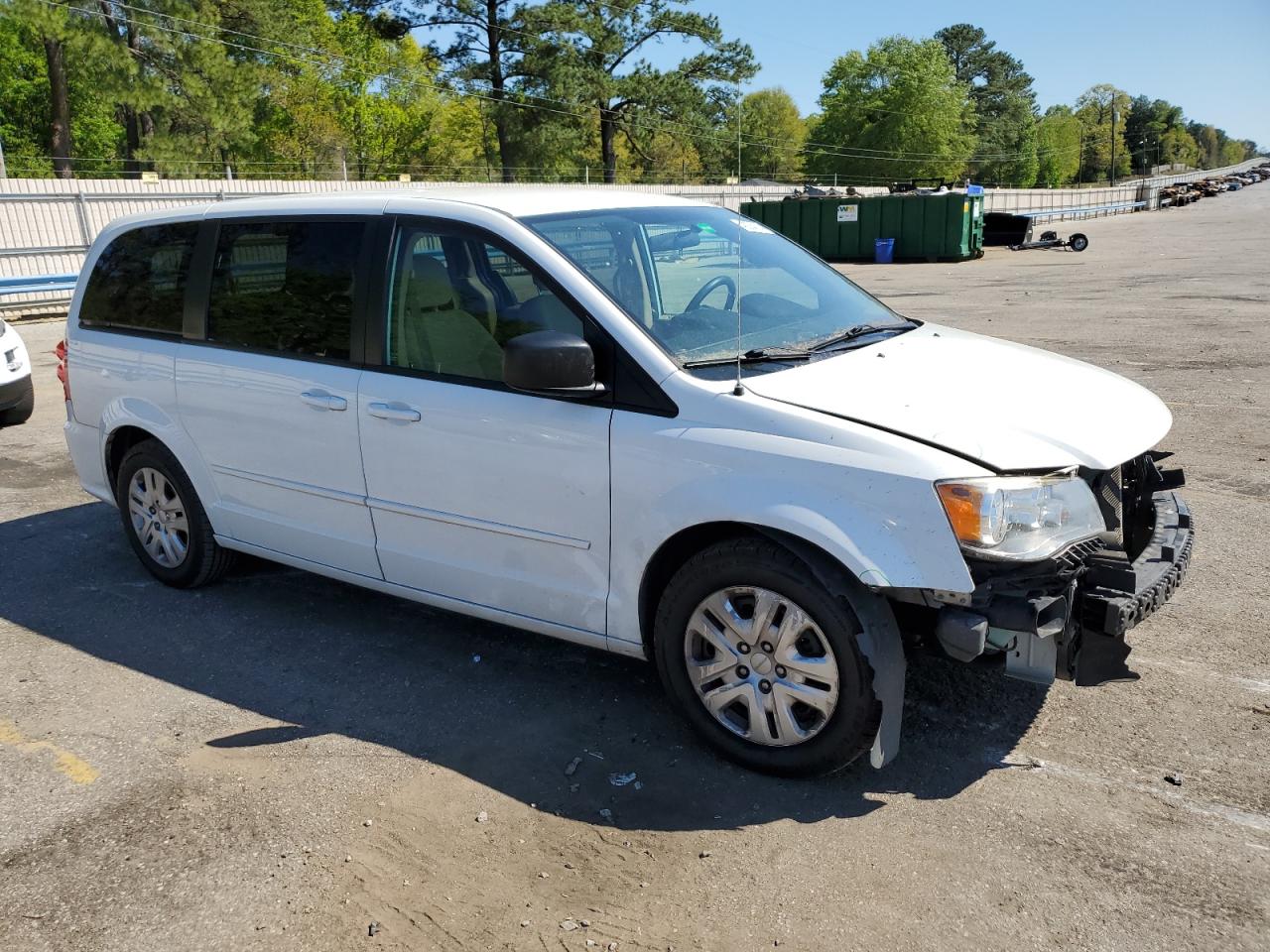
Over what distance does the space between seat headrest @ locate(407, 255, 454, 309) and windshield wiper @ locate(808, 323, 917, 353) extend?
4.62ft

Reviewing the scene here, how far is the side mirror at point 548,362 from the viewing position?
134 inches

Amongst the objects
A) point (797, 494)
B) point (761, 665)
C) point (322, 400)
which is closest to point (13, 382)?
point (322, 400)

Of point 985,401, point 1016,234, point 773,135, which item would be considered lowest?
point 985,401

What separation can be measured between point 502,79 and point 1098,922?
5096cm

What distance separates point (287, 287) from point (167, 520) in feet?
4.98

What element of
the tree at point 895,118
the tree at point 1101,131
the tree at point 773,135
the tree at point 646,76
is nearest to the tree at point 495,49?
the tree at point 646,76

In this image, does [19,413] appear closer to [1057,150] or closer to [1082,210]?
[1082,210]

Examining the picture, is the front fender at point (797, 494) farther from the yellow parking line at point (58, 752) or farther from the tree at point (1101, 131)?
the tree at point (1101, 131)

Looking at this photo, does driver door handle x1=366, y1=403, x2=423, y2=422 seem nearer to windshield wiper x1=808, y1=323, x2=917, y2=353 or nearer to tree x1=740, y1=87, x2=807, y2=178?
windshield wiper x1=808, y1=323, x2=917, y2=353

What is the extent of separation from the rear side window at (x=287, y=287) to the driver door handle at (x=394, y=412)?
1.03ft

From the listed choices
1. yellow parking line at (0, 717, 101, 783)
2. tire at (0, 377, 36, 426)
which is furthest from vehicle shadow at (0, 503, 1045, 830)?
tire at (0, 377, 36, 426)

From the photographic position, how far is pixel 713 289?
4145 millimetres

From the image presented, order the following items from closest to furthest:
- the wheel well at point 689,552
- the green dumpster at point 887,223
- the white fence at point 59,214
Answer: the wheel well at point 689,552 → the white fence at point 59,214 → the green dumpster at point 887,223

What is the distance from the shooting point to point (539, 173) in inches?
1976
